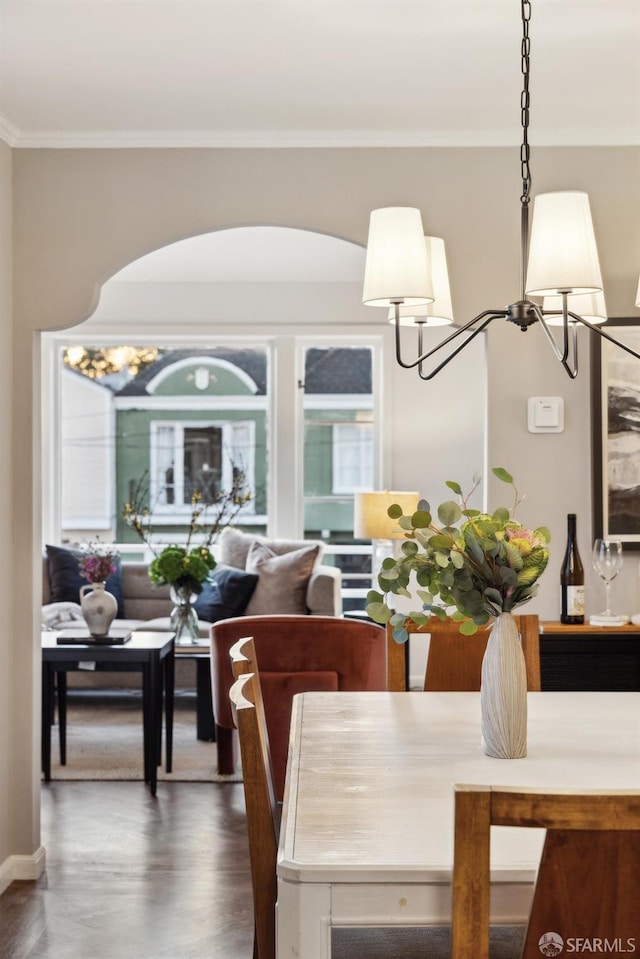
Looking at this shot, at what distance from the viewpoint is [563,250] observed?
6.59ft

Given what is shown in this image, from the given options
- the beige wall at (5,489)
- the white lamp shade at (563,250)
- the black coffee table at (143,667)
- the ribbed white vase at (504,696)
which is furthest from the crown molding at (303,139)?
the black coffee table at (143,667)

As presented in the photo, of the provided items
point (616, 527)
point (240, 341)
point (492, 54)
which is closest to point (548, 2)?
point (492, 54)

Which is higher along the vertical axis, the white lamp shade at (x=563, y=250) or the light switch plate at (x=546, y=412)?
the white lamp shade at (x=563, y=250)

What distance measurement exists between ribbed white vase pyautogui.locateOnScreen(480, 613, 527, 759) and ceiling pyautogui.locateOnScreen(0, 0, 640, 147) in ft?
5.34

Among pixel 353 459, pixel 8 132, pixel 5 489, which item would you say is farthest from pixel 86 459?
pixel 8 132

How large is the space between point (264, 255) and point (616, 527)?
367 centimetres

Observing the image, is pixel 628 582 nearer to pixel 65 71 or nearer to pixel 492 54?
pixel 492 54

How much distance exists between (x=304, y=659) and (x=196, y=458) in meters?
3.60

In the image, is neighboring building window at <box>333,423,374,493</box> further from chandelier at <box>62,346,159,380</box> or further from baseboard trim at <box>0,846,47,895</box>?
baseboard trim at <box>0,846,47,895</box>

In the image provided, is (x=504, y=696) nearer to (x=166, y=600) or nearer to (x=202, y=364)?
(x=166, y=600)

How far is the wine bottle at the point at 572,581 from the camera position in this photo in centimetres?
347

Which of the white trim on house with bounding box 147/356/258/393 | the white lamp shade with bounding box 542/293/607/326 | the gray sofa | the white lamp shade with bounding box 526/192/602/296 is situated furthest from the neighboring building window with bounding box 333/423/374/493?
the white lamp shade with bounding box 526/192/602/296

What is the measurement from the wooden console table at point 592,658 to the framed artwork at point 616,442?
0.35m

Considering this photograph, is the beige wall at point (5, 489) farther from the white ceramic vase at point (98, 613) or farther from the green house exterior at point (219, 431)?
the green house exterior at point (219, 431)
